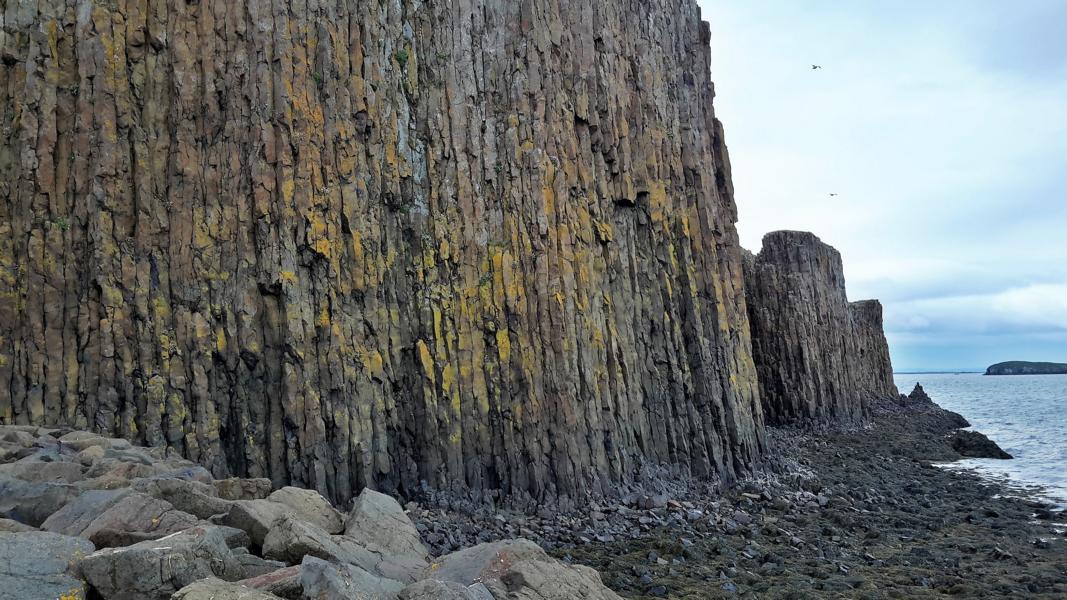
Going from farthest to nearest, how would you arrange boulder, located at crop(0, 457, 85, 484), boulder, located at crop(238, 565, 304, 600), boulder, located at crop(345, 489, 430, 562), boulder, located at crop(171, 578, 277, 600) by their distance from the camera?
boulder, located at crop(345, 489, 430, 562), boulder, located at crop(0, 457, 85, 484), boulder, located at crop(238, 565, 304, 600), boulder, located at crop(171, 578, 277, 600)

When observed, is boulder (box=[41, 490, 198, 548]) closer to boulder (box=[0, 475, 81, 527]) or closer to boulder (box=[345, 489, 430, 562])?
boulder (box=[0, 475, 81, 527])

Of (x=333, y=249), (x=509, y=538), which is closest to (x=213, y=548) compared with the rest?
(x=509, y=538)

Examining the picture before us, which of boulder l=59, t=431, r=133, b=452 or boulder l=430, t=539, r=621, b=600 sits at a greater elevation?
boulder l=59, t=431, r=133, b=452

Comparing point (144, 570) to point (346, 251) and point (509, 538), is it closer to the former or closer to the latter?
point (509, 538)

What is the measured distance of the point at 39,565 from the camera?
181 inches

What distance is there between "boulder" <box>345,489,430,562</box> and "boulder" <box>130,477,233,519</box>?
4.35 ft

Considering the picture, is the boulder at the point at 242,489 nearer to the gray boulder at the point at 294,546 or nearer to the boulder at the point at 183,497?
the boulder at the point at 183,497

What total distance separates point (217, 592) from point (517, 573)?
2.55 meters

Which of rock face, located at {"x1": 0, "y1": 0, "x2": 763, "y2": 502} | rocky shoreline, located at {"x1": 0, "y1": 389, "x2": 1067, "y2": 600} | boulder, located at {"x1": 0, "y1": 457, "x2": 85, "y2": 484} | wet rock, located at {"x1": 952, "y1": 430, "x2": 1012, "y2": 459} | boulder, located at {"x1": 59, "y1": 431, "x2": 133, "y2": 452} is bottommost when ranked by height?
wet rock, located at {"x1": 952, "y1": 430, "x2": 1012, "y2": 459}

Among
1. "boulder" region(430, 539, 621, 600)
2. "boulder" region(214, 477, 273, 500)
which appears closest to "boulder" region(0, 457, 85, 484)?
"boulder" region(214, 477, 273, 500)

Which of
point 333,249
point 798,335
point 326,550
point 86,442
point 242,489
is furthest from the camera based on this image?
point 798,335

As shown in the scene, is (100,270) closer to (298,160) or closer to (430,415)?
(298,160)

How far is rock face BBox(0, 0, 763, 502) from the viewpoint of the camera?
12703 mm

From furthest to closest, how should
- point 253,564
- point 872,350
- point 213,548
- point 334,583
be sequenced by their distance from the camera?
point 872,350 < point 253,564 < point 213,548 < point 334,583
